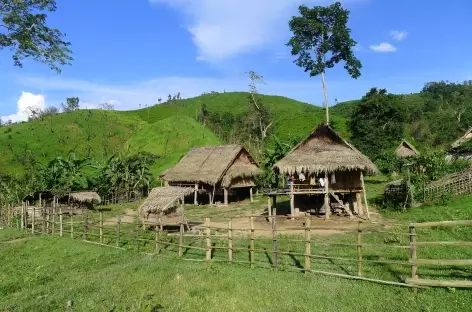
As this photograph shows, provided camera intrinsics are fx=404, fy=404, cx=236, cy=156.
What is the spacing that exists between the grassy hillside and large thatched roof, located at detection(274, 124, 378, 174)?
2649cm

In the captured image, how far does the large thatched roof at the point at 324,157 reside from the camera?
17562mm

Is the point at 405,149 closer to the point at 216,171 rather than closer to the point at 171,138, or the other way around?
the point at 216,171

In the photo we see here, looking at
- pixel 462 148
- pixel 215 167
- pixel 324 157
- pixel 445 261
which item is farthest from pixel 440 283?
pixel 462 148

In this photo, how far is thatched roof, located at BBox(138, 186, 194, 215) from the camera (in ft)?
50.8

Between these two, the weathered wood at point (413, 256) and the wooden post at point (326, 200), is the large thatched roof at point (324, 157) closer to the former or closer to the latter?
the wooden post at point (326, 200)

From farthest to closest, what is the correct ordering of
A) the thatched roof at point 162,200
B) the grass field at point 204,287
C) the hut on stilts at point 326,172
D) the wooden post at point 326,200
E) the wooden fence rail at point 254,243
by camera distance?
1. the wooden post at point 326,200
2. the hut on stilts at point 326,172
3. the thatched roof at point 162,200
4. the wooden fence rail at point 254,243
5. the grass field at point 204,287

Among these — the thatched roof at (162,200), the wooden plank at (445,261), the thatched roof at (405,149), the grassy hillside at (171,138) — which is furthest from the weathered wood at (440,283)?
the grassy hillside at (171,138)

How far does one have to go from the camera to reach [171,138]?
47.9 meters

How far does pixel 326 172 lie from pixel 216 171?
1012 cm

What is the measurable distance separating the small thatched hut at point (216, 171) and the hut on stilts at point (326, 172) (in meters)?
7.44

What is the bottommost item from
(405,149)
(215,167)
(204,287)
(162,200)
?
(204,287)

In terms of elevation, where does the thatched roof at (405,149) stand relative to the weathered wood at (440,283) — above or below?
above

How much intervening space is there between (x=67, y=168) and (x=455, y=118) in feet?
164

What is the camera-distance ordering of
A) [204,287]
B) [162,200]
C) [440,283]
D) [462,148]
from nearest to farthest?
[440,283]
[204,287]
[162,200]
[462,148]
